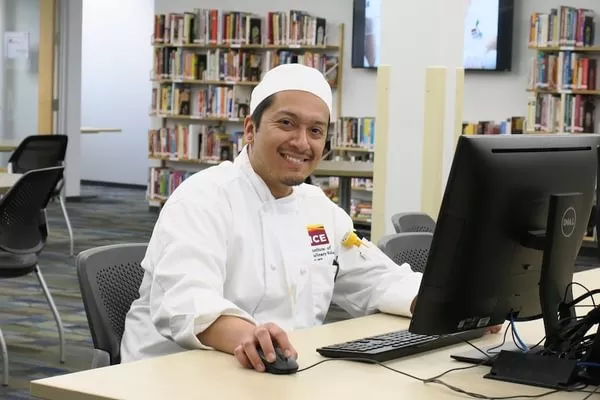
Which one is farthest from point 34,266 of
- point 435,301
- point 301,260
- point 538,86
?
point 538,86

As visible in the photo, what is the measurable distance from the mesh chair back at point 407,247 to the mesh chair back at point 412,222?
74 cm

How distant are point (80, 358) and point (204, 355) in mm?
3201

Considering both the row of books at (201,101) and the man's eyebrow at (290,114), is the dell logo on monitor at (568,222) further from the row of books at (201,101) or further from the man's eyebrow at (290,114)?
the row of books at (201,101)

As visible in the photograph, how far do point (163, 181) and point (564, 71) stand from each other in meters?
4.69

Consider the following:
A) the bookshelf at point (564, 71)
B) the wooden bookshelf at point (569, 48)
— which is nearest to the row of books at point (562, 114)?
the bookshelf at point (564, 71)

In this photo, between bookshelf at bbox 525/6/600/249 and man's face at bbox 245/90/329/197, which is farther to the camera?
bookshelf at bbox 525/6/600/249

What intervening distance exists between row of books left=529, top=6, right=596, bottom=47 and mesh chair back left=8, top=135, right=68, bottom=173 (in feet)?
13.7

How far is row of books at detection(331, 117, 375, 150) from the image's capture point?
10406mm

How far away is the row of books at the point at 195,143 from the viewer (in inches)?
454

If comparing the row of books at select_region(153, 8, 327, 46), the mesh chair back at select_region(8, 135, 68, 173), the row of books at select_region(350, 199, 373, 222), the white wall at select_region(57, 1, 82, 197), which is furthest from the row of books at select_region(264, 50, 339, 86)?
the mesh chair back at select_region(8, 135, 68, 173)

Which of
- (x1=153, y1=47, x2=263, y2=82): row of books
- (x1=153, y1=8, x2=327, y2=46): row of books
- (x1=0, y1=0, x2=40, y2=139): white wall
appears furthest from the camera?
(x1=0, y1=0, x2=40, y2=139): white wall

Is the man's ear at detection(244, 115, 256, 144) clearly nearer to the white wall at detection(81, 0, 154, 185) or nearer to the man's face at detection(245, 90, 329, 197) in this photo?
the man's face at detection(245, 90, 329, 197)

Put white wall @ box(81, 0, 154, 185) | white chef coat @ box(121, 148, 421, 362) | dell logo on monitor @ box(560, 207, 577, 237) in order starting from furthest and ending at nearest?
white wall @ box(81, 0, 154, 185) → white chef coat @ box(121, 148, 421, 362) → dell logo on monitor @ box(560, 207, 577, 237)

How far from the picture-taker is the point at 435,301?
2031 mm
